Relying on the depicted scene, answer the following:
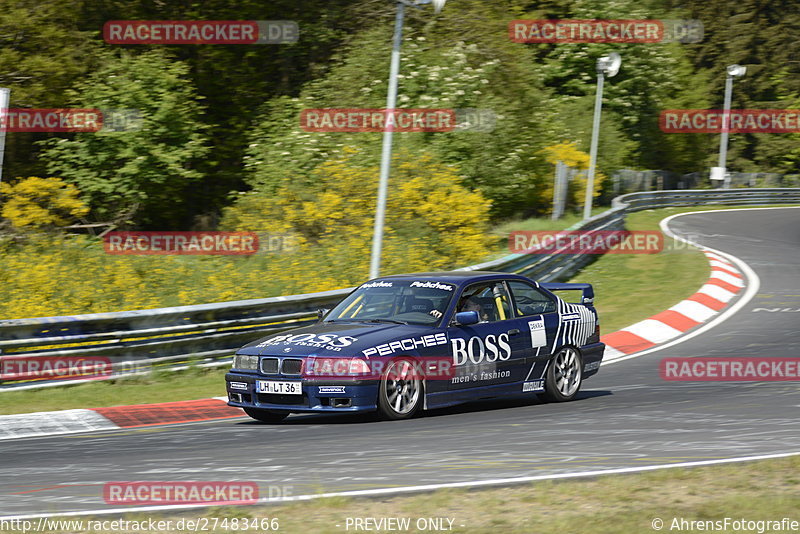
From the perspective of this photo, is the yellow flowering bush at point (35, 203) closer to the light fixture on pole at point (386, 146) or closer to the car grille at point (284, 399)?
the light fixture on pole at point (386, 146)

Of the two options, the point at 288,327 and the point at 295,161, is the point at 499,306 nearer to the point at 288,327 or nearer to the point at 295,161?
the point at 288,327

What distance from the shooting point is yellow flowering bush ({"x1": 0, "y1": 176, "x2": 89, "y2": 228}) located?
23531 mm

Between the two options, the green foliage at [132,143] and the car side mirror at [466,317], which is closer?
the car side mirror at [466,317]

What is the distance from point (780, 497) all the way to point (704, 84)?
5695 centimetres

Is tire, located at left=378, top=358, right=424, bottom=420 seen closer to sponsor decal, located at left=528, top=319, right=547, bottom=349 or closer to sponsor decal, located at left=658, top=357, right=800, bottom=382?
sponsor decal, located at left=528, top=319, right=547, bottom=349

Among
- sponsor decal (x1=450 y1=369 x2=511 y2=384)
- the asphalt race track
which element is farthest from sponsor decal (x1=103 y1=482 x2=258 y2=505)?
sponsor decal (x1=450 y1=369 x2=511 y2=384)

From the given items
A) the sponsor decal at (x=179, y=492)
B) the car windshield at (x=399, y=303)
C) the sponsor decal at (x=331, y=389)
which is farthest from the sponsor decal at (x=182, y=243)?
the sponsor decal at (x=179, y=492)

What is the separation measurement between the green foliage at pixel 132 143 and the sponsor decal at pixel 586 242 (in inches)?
432

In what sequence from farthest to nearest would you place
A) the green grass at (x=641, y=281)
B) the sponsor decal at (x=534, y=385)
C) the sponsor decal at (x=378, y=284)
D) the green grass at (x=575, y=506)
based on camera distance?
the green grass at (x=641, y=281), the sponsor decal at (x=378, y=284), the sponsor decal at (x=534, y=385), the green grass at (x=575, y=506)

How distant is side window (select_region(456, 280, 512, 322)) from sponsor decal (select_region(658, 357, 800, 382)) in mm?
2850

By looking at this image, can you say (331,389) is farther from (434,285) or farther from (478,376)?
(434,285)

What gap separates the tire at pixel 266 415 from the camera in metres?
10.4

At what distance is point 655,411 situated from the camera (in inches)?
397

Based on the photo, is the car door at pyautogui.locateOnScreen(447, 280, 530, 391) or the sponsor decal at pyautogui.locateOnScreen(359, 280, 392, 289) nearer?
the car door at pyautogui.locateOnScreen(447, 280, 530, 391)
